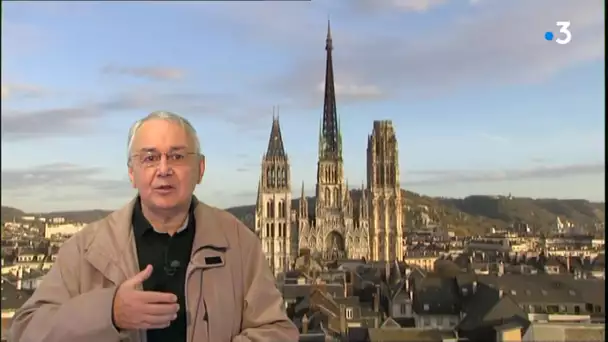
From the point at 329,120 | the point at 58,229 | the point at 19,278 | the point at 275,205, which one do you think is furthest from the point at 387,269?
the point at 19,278

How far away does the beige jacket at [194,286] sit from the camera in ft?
3.65

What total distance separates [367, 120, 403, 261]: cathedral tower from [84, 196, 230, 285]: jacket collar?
5.80 ft

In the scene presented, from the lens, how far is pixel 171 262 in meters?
1.17

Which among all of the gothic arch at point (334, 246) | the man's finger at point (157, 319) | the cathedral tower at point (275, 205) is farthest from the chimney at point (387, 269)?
the man's finger at point (157, 319)

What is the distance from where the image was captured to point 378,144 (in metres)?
3.01

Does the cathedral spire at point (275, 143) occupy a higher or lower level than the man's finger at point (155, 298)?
higher

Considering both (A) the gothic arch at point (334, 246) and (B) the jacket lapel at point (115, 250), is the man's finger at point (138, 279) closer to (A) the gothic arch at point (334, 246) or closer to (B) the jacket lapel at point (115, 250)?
(B) the jacket lapel at point (115, 250)

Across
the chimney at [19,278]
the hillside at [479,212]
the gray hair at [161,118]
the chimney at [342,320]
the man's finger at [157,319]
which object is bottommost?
the chimney at [342,320]

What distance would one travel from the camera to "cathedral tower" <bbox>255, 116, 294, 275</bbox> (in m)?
3.11

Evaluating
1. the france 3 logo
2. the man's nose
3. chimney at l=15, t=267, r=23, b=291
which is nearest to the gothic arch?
the france 3 logo

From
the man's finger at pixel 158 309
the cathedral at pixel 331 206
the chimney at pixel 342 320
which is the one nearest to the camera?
the man's finger at pixel 158 309

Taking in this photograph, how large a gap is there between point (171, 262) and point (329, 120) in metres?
1.97

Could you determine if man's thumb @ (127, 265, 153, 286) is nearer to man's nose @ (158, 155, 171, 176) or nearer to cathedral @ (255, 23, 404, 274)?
man's nose @ (158, 155, 171, 176)

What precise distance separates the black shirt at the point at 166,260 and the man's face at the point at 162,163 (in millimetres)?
62
